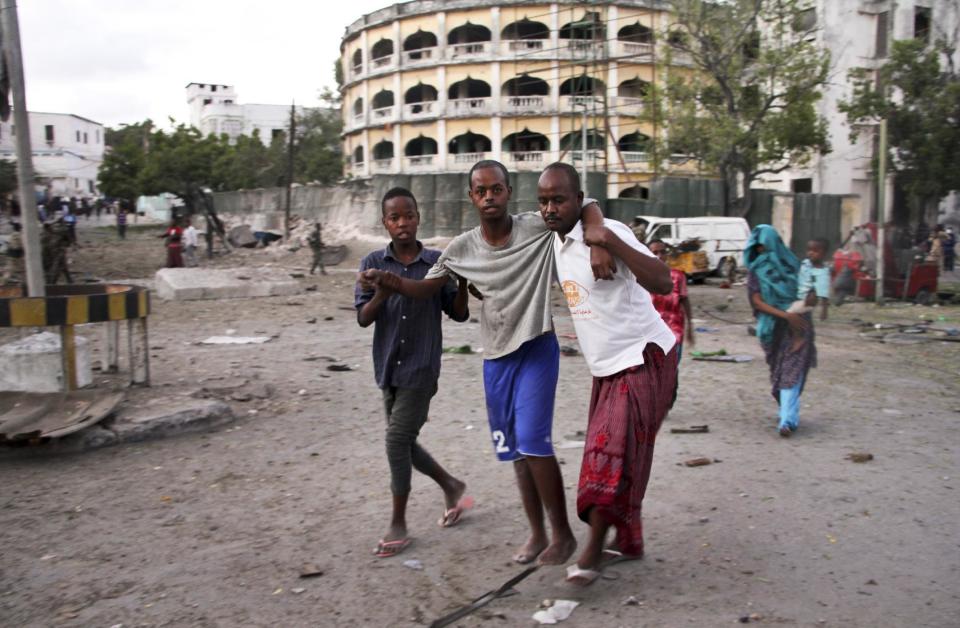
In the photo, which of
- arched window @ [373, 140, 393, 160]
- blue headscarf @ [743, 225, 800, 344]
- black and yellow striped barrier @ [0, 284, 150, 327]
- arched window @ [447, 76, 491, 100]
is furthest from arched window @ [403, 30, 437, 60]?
blue headscarf @ [743, 225, 800, 344]

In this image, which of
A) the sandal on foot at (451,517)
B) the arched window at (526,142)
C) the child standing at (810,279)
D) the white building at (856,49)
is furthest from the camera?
the arched window at (526,142)

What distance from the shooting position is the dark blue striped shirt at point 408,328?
3588mm

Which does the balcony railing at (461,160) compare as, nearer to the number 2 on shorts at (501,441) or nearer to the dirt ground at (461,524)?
the dirt ground at (461,524)

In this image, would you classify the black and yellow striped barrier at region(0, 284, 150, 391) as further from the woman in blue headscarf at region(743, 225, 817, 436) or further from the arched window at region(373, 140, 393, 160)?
the arched window at region(373, 140, 393, 160)

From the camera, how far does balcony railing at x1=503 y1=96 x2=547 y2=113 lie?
41406mm

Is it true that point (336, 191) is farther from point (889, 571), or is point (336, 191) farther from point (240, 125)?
point (240, 125)

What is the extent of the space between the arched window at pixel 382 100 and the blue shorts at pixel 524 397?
44707 mm

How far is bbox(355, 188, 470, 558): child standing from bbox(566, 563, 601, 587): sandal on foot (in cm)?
83

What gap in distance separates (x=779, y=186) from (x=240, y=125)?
49.5 metres

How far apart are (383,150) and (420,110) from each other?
4.30m

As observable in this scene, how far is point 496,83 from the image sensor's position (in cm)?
4162

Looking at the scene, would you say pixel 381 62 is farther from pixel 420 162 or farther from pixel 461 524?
pixel 461 524

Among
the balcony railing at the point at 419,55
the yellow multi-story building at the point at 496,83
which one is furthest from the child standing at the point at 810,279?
the balcony railing at the point at 419,55

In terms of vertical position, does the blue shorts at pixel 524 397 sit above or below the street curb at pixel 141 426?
above
